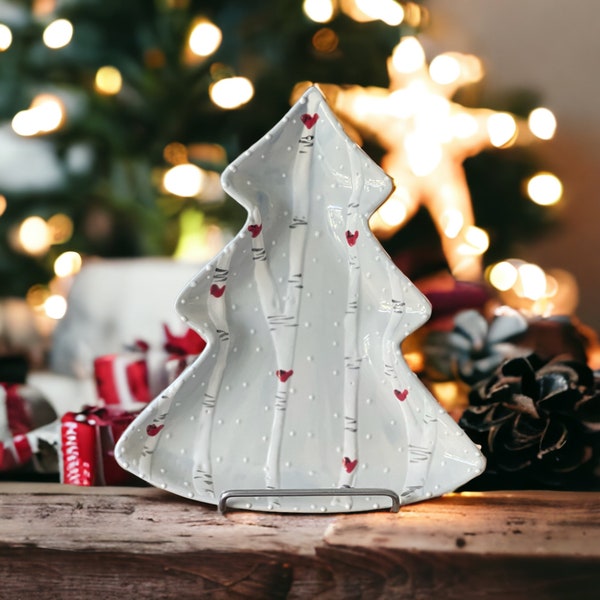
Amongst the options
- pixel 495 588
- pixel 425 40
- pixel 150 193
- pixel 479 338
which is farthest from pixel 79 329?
pixel 425 40

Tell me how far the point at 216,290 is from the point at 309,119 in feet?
0.46

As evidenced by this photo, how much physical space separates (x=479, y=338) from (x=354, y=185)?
1.14ft

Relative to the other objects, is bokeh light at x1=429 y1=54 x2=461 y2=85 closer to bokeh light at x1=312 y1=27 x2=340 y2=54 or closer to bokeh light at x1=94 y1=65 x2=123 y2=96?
bokeh light at x1=312 y1=27 x2=340 y2=54

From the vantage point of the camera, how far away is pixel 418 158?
170cm

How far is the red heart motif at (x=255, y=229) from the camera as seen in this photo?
0.49m

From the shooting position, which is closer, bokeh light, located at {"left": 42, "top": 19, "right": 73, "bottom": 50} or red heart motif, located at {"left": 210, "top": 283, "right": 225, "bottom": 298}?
red heart motif, located at {"left": 210, "top": 283, "right": 225, "bottom": 298}

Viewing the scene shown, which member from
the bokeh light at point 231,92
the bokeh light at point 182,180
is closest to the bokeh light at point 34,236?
the bokeh light at point 182,180

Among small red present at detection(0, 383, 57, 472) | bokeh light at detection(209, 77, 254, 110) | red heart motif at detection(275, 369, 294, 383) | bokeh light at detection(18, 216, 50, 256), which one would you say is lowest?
small red present at detection(0, 383, 57, 472)

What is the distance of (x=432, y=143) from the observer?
170cm

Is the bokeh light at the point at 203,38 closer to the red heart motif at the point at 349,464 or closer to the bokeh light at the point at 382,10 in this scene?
the bokeh light at the point at 382,10

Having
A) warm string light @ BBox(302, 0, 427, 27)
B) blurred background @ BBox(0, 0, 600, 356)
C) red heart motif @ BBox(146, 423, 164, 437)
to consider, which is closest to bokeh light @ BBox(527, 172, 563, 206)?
blurred background @ BBox(0, 0, 600, 356)

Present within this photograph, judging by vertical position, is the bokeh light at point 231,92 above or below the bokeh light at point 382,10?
below

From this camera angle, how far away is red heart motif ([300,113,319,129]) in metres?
0.50

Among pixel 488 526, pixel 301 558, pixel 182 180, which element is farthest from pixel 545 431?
pixel 182 180
